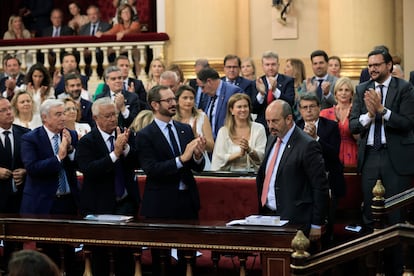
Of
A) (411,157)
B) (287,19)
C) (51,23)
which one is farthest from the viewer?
(51,23)

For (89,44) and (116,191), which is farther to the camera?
(89,44)

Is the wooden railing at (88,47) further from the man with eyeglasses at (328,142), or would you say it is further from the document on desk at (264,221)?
the document on desk at (264,221)

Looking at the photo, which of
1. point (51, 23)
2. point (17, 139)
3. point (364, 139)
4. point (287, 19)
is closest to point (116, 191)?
point (17, 139)

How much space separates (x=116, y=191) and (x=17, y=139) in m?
1.10

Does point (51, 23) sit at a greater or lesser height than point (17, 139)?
greater

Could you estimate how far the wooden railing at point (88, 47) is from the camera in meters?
13.2

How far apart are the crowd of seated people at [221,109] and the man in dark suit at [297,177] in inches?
0.6

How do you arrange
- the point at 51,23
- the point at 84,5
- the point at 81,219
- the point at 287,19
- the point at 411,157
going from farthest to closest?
the point at 84,5
the point at 51,23
the point at 287,19
the point at 411,157
the point at 81,219

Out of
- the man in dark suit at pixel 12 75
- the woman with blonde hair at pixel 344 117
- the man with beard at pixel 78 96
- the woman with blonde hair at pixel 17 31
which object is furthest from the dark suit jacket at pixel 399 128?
the woman with blonde hair at pixel 17 31

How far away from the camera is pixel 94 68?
44.4 feet

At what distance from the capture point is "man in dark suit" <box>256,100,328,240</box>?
6656mm

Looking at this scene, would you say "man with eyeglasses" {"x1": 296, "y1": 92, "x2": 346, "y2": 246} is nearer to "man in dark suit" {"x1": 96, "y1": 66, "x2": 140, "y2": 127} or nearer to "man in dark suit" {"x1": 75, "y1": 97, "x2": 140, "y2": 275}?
"man in dark suit" {"x1": 75, "y1": 97, "x2": 140, "y2": 275}

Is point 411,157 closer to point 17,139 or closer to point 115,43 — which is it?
point 17,139

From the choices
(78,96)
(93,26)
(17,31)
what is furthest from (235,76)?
(17,31)
